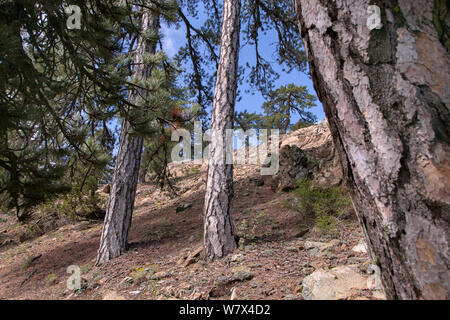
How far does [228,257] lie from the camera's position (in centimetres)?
348

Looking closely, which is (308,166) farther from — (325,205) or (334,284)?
(334,284)

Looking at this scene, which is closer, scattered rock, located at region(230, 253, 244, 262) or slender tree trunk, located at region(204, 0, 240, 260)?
scattered rock, located at region(230, 253, 244, 262)

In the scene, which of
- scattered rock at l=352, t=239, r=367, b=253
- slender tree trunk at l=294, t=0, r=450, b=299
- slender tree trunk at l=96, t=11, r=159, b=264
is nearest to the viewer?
slender tree trunk at l=294, t=0, r=450, b=299

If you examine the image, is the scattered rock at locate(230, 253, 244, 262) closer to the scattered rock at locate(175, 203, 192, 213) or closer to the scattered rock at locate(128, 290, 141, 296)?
the scattered rock at locate(128, 290, 141, 296)

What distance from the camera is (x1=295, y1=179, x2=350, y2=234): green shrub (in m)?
3.75

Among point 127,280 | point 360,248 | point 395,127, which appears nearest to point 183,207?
point 127,280

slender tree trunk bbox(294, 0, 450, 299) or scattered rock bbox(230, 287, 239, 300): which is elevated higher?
slender tree trunk bbox(294, 0, 450, 299)

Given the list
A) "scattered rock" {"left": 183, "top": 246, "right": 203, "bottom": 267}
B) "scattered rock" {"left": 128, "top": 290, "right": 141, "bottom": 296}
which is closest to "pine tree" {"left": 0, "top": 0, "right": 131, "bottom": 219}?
"scattered rock" {"left": 128, "top": 290, "right": 141, "bottom": 296}

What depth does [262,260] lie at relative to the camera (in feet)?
10.6

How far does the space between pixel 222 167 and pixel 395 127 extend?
295 centimetres

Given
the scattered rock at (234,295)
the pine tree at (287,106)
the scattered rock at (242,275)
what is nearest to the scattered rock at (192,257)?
the scattered rock at (242,275)

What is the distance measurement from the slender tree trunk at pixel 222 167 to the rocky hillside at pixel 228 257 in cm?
27
